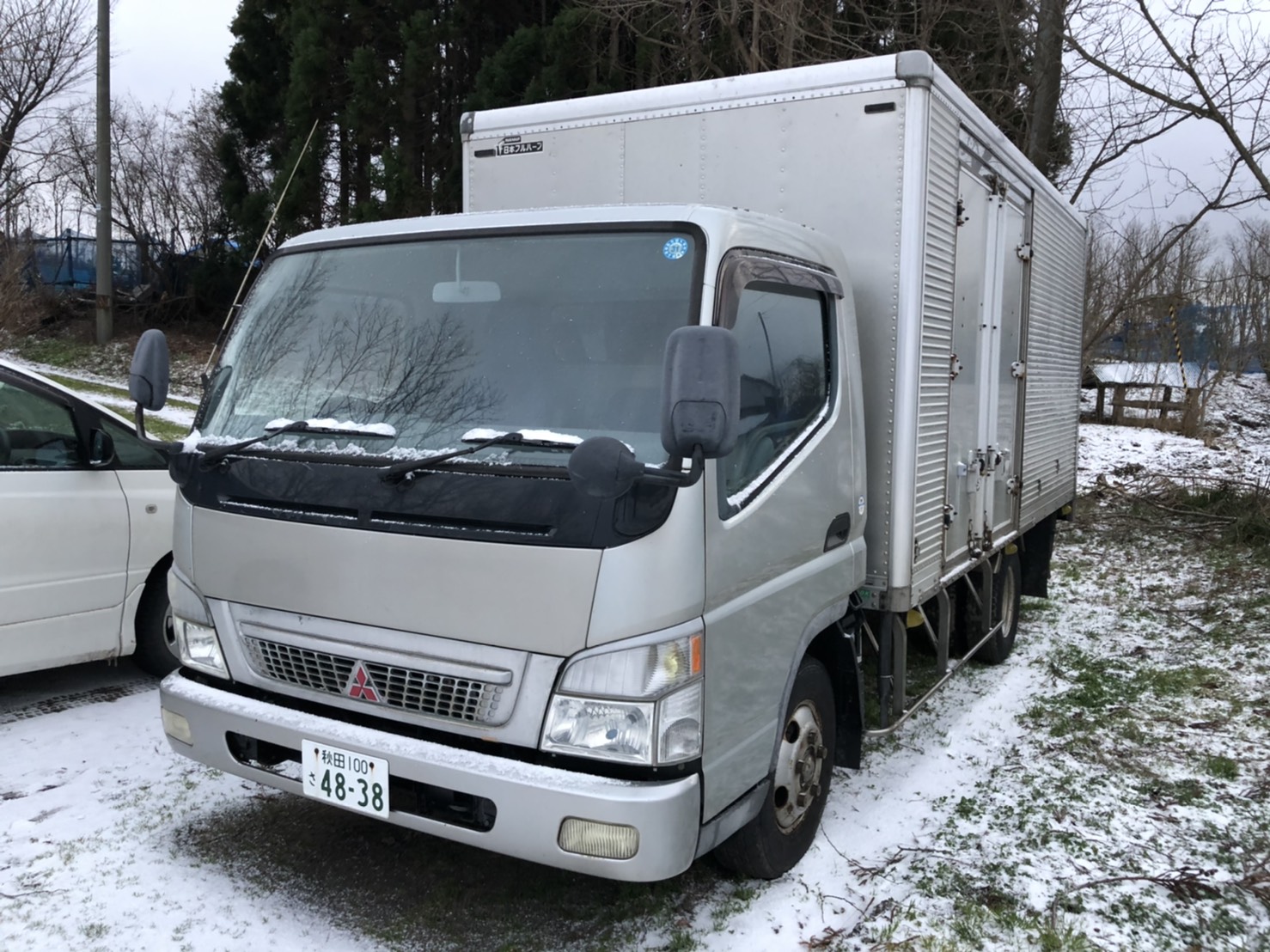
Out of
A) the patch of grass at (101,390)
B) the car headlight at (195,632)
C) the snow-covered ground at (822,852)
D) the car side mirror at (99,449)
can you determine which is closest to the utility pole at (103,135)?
the patch of grass at (101,390)

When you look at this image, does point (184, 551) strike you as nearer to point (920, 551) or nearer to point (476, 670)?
point (476, 670)

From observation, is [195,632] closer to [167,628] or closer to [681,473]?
[681,473]

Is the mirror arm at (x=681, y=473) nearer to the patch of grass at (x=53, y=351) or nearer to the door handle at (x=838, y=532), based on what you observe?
the door handle at (x=838, y=532)

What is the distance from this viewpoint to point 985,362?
17.7 feet

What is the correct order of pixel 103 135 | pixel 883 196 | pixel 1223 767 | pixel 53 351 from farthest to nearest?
1. pixel 53 351
2. pixel 103 135
3. pixel 1223 767
4. pixel 883 196

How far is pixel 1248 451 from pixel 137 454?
59.4ft

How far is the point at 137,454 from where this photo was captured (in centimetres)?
530

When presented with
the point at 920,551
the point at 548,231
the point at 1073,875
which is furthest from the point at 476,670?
the point at 1073,875

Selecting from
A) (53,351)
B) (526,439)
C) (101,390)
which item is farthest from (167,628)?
(53,351)

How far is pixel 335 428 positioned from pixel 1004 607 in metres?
4.95

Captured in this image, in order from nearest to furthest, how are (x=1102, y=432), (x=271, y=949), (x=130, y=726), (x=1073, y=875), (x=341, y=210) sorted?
(x=271, y=949), (x=1073, y=875), (x=130, y=726), (x=341, y=210), (x=1102, y=432)

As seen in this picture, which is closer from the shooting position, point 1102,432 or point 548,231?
point 548,231

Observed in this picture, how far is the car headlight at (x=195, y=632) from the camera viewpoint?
3416 millimetres

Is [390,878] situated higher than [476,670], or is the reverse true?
[476,670]
